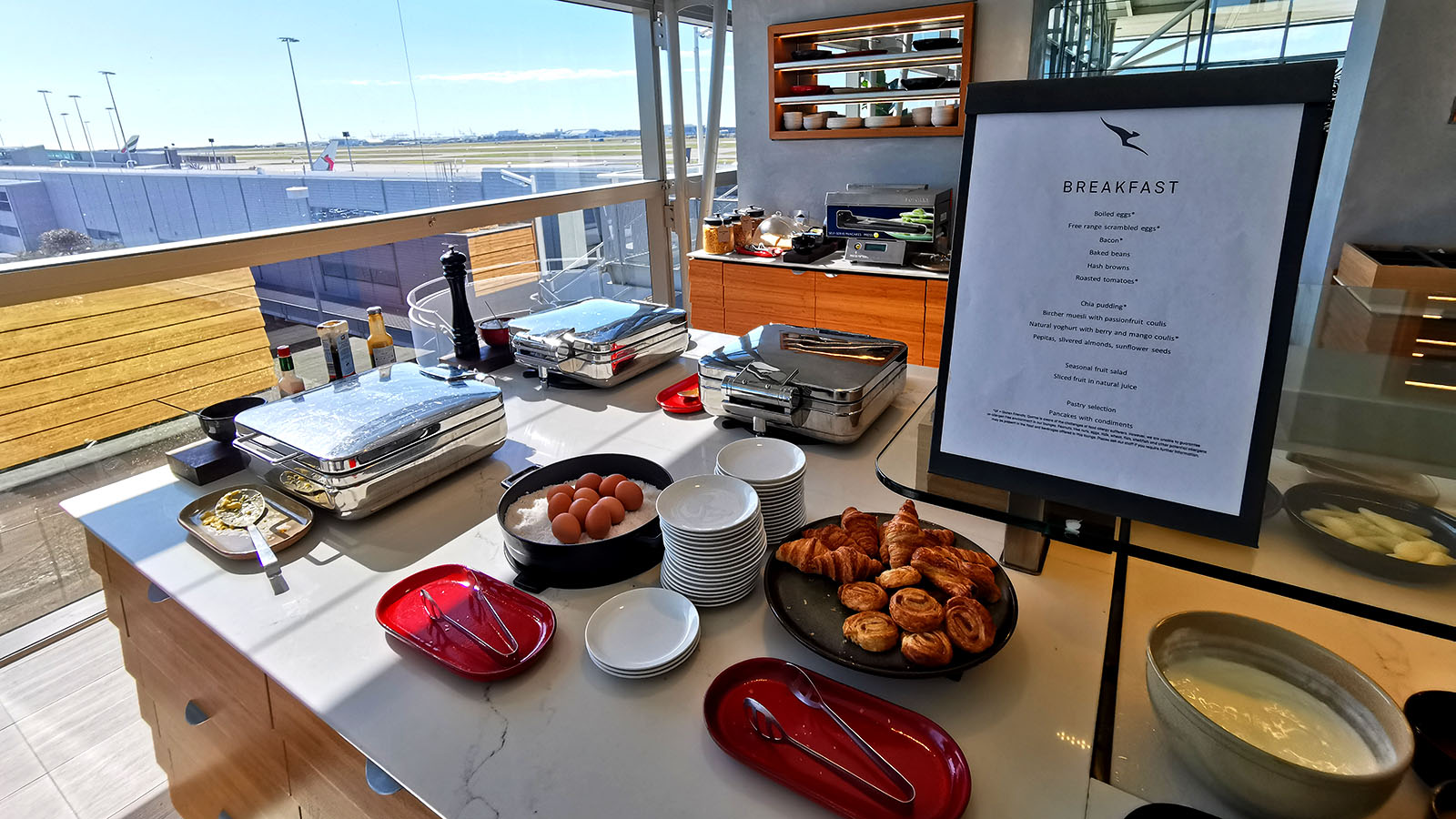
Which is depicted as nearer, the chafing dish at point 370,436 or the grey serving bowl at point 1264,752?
the grey serving bowl at point 1264,752

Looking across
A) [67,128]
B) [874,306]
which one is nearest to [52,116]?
[67,128]

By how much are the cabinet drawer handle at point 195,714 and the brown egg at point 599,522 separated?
81cm

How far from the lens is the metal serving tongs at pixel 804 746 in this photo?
2.42ft

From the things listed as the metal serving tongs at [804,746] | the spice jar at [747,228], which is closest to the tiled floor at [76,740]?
the metal serving tongs at [804,746]

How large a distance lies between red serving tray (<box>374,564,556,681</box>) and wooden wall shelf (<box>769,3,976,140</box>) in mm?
3365

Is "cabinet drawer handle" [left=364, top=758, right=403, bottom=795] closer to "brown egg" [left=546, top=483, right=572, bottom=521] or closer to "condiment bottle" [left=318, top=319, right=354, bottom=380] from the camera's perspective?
"brown egg" [left=546, top=483, right=572, bottom=521]

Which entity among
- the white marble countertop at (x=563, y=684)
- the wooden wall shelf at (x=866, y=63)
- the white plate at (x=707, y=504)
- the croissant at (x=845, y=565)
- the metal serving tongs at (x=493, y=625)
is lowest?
the white marble countertop at (x=563, y=684)

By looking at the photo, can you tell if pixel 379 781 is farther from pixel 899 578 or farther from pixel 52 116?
pixel 52 116

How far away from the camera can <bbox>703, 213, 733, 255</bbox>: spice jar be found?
421 cm

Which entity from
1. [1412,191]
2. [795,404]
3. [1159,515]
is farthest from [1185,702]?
[1412,191]

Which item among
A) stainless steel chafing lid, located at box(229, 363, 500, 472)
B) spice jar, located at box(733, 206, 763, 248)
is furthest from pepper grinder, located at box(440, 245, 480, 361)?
spice jar, located at box(733, 206, 763, 248)

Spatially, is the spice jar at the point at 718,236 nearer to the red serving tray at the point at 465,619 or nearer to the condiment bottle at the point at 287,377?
the condiment bottle at the point at 287,377

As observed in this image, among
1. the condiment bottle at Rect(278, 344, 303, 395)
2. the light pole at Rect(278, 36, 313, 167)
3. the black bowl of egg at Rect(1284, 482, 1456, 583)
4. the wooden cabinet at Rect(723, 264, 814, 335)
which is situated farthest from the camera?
the wooden cabinet at Rect(723, 264, 814, 335)

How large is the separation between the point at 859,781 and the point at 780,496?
1.55 feet
